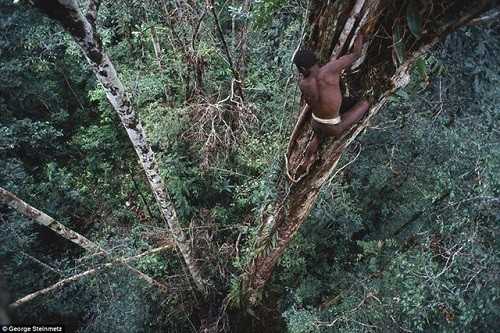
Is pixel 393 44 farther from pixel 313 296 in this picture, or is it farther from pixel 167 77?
pixel 167 77

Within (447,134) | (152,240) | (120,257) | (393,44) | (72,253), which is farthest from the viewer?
(72,253)

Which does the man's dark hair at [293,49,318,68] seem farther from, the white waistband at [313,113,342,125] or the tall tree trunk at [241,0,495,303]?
the white waistband at [313,113,342,125]

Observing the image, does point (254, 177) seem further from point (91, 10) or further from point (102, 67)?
point (91, 10)

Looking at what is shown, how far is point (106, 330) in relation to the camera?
446 centimetres

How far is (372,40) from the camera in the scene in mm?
2572

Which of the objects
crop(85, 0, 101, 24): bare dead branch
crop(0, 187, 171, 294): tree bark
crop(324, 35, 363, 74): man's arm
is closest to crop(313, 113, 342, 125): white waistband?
crop(324, 35, 363, 74): man's arm

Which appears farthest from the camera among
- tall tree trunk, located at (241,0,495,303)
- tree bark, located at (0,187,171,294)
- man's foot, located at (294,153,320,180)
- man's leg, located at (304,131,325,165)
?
tree bark, located at (0,187,171,294)

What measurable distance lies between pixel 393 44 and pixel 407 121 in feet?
8.71

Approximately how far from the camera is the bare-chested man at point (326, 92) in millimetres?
2543

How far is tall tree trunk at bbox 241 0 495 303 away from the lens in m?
2.32

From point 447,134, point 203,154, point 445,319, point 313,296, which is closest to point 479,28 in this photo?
point 447,134

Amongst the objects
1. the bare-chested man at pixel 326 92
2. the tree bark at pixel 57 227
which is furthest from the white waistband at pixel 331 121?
the tree bark at pixel 57 227

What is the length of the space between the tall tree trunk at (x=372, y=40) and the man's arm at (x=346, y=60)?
0.07 meters

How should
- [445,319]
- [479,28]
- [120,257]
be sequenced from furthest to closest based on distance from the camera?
[120,257]
[445,319]
[479,28]
